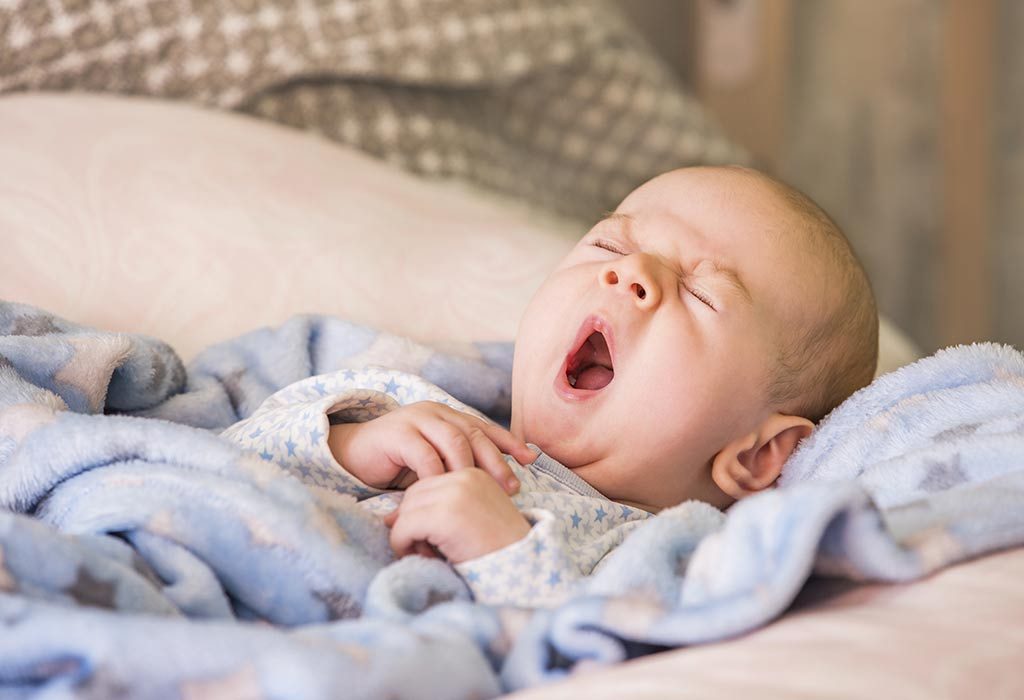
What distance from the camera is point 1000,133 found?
8.11 feet

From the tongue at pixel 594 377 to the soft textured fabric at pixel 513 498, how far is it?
0.10 m

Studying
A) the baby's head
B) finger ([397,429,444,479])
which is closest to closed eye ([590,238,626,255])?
the baby's head

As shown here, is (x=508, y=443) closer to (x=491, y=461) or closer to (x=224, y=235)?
(x=491, y=461)

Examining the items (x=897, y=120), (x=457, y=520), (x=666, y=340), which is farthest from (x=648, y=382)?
(x=897, y=120)

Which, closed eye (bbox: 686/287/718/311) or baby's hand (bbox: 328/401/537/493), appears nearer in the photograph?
baby's hand (bbox: 328/401/537/493)

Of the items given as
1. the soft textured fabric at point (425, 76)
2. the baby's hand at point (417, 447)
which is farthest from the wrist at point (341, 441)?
the soft textured fabric at point (425, 76)

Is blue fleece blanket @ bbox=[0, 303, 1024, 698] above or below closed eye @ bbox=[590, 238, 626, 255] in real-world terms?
below

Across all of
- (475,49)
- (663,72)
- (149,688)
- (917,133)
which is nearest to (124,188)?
(475,49)

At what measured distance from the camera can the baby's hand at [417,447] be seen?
86 centimetres

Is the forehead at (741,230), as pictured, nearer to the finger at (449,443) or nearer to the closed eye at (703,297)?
the closed eye at (703,297)

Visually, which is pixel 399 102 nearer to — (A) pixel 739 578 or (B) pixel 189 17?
(B) pixel 189 17

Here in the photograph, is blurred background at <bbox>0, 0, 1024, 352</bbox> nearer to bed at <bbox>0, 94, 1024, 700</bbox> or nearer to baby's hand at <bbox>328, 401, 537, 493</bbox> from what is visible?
bed at <bbox>0, 94, 1024, 700</bbox>

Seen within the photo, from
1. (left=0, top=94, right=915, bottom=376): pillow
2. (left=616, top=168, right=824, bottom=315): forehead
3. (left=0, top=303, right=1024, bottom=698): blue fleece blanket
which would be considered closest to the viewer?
(left=0, top=303, right=1024, bottom=698): blue fleece blanket

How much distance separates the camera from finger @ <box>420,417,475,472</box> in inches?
33.7
